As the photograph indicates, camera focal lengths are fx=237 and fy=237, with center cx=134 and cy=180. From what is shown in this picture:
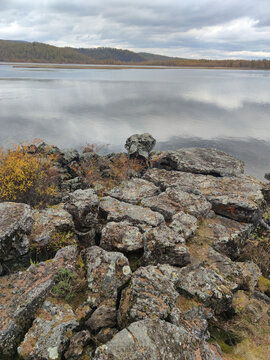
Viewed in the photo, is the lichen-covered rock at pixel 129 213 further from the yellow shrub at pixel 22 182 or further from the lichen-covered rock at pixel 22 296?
the yellow shrub at pixel 22 182

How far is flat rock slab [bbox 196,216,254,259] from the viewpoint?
33.3ft

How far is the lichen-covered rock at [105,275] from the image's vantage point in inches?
264

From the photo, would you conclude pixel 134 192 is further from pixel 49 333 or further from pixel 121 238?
pixel 49 333

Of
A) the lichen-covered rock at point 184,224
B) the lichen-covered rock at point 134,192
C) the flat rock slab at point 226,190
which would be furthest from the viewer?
the lichen-covered rock at point 134,192

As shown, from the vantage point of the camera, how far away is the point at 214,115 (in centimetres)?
6725

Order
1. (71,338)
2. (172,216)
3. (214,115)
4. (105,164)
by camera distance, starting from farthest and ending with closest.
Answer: (214,115)
(105,164)
(172,216)
(71,338)

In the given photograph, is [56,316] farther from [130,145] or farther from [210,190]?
[130,145]

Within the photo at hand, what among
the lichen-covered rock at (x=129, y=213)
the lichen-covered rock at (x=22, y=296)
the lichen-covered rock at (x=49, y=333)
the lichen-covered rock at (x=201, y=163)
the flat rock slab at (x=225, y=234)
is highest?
the lichen-covered rock at (x=201, y=163)

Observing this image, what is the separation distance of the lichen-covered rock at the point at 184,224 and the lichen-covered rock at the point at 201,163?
710cm

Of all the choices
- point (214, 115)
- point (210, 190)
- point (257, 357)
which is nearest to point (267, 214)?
point (210, 190)

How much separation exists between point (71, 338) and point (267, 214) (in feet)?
44.5

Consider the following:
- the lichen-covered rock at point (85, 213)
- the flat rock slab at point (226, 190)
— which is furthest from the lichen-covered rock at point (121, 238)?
the flat rock slab at point (226, 190)

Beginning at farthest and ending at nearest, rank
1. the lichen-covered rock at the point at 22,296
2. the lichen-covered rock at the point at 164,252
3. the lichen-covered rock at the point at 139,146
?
the lichen-covered rock at the point at 139,146 → the lichen-covered rock at the point at 164,252 → the lichen-covered rock at the point at 22,296

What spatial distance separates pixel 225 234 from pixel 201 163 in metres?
8.80
